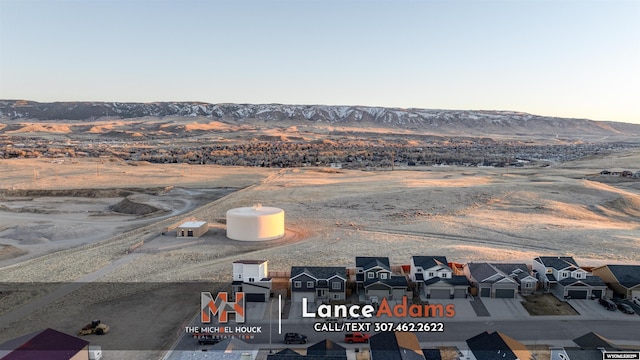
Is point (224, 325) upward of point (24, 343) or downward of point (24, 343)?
downward

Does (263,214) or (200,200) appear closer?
(263,214)

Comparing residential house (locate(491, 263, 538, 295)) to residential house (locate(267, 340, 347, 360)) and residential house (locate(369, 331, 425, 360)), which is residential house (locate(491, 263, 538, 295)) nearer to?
residential house (locate(369, 331, 425, 360))

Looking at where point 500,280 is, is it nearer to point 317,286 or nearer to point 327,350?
point 317,286

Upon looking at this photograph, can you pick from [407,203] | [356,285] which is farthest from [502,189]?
[356,285]

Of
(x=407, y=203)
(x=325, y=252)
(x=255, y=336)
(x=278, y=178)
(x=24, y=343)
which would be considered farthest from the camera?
(x=278, y=178)

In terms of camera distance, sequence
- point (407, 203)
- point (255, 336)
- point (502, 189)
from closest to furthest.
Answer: point (255, 336) → point (407, 203) → point (502, 189)

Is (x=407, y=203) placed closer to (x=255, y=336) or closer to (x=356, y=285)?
(x=356, y=285)
